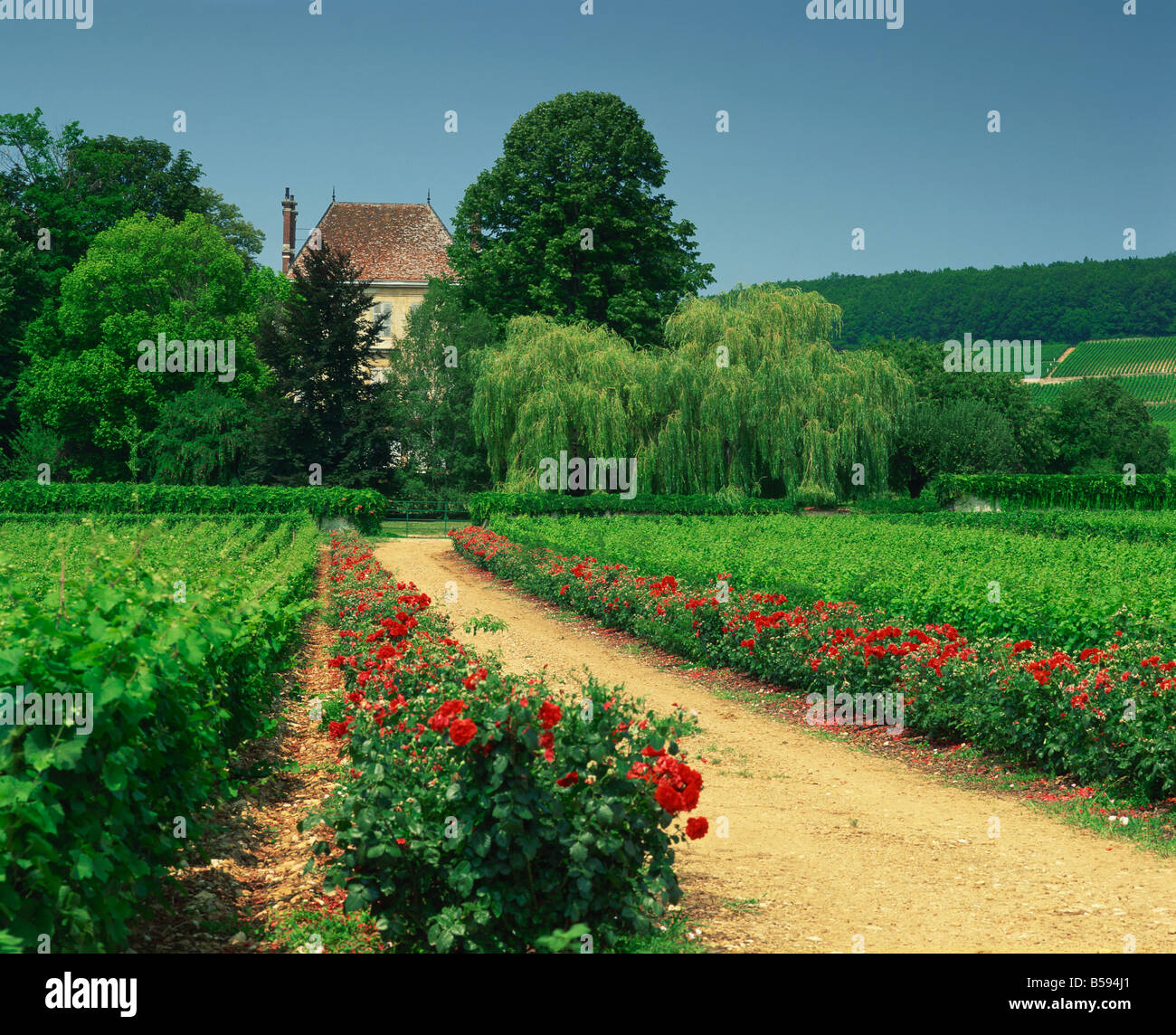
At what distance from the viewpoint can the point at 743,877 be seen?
5.45 meters

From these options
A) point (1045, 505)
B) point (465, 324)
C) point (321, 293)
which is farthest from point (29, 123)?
point (1045, 505)

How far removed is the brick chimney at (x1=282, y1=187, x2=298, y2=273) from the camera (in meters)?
59.0

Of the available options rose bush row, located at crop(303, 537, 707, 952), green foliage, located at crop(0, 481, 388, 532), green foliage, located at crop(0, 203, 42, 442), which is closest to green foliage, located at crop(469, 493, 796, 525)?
green foliage, located at crop(0, 481, 388, 532)

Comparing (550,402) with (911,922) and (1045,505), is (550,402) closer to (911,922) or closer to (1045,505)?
(1045,505)

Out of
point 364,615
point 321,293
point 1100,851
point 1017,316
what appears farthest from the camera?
point 1017,316

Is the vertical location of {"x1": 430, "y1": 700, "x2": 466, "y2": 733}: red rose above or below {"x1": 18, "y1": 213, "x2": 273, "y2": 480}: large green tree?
below

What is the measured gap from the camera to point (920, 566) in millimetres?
12797

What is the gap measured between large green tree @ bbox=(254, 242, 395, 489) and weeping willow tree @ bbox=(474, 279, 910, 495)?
22.4 feet

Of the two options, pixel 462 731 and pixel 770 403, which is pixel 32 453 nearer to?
pixel 770 403

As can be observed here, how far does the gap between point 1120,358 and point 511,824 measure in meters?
97.1

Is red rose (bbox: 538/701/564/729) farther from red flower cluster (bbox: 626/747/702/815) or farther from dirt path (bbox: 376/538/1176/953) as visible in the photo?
dirt path (bbox: 376/538/1176/953)

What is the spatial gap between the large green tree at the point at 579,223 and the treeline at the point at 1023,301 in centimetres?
4828

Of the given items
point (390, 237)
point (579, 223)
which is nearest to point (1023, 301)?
point (390, 237)

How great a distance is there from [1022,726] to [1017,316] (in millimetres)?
92212
